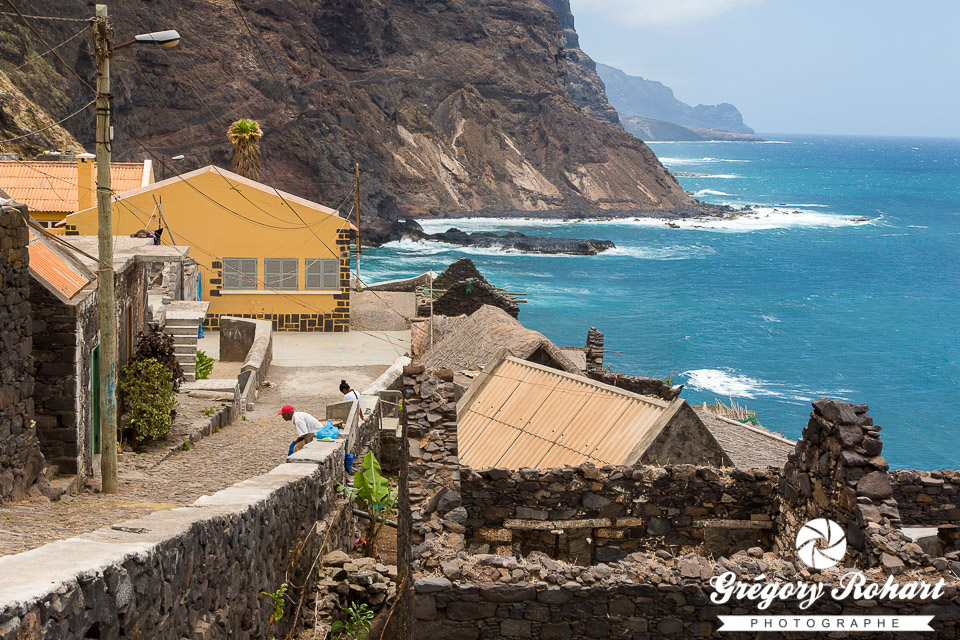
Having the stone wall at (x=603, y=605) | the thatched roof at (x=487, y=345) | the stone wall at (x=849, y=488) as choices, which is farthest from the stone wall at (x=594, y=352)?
the stone wall at (x=603, y=605)

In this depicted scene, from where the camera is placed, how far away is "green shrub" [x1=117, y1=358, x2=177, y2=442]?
46.6 feet

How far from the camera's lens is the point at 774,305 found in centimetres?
7731

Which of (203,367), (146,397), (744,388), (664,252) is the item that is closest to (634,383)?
(203,367)

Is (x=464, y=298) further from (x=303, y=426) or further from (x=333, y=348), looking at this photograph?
(x=303, y=426)

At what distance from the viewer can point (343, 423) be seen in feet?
56.4

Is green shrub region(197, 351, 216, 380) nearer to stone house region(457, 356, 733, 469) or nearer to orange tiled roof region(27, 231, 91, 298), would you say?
stone house region(457, 356, 733, 469)

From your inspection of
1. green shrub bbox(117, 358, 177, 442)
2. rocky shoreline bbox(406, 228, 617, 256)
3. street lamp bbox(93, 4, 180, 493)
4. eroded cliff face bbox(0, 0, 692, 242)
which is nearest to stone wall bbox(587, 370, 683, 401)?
green shrub bbox(117, 358, 177, 442)

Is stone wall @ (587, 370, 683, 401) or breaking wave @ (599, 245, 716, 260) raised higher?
stone wall @ (587, 370, 683, 401)

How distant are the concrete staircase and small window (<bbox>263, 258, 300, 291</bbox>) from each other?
38.7ft

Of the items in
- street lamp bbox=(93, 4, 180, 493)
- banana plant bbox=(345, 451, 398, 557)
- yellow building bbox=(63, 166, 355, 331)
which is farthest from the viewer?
yellow building bbox=(63, 166, 355, 331)

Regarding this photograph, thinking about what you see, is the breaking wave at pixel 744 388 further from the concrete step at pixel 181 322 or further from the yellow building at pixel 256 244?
the concrete step at pixel 181 322

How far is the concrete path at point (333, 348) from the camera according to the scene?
28172mm

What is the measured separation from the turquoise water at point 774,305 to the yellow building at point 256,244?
70.7 feet

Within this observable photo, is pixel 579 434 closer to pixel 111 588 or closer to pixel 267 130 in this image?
pixel 111 588
